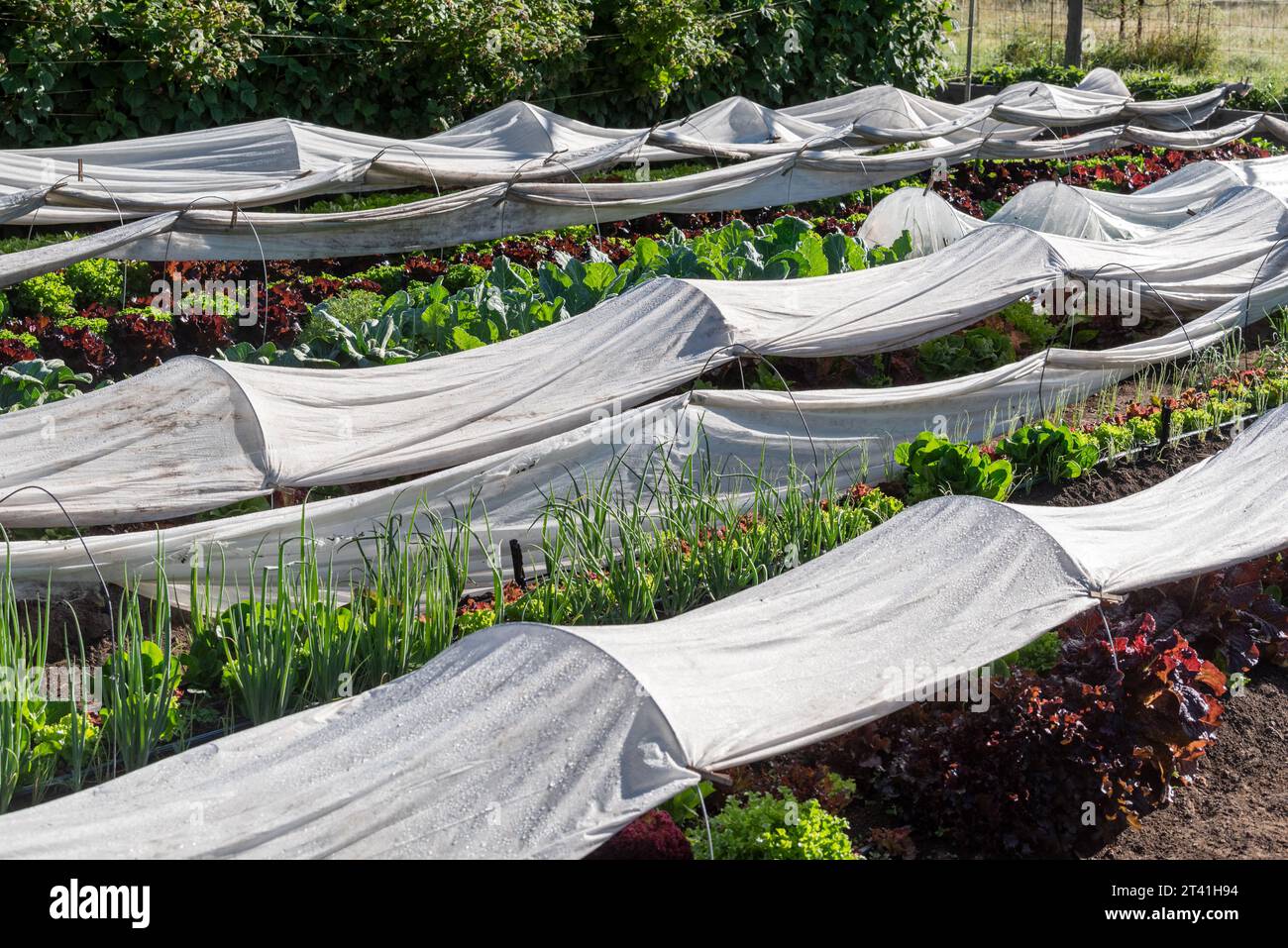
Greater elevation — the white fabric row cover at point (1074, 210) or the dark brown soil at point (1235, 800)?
the white fabric row cover at point (1074, 210)

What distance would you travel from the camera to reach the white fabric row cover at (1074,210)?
982cm

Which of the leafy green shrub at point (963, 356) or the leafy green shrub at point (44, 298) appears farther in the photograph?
the leafy green shrub at point (44, 298)

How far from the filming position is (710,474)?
18.4 feet

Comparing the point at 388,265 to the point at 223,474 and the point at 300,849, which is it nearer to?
the point at 223,474

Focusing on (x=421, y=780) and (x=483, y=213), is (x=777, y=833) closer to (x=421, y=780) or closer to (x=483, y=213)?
(x=421, y=780)

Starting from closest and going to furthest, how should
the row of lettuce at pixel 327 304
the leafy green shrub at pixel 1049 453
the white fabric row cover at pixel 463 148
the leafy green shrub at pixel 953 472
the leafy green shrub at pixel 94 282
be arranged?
the leafy green shrub at pixel 953 472 → the leafy green shrub at pixel 1049 453 → the row of lettuce at pixel 327 304 → the leafy green shrub at pixel 94 282 → the white fabric row cover at pixel 463 148

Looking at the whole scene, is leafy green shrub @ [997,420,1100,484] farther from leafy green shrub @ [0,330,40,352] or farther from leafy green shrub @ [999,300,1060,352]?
leafy green shrub @ [0,330,40,352]

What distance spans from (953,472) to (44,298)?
625cm

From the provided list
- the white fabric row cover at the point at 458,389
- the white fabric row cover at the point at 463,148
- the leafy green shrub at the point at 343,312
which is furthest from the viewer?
the white fabric row cover at the point at 463,148

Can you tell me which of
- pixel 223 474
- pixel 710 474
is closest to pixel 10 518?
pixel 223 474

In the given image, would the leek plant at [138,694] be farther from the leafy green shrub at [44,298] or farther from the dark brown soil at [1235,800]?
the leafy green shrub at [44,298]

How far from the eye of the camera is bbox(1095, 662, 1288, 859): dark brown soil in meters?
3.99

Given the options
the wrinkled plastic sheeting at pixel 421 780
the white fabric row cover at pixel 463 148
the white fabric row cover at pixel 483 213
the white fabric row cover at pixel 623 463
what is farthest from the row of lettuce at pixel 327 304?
the wrinkled plastic sheeting at pixel 421 780

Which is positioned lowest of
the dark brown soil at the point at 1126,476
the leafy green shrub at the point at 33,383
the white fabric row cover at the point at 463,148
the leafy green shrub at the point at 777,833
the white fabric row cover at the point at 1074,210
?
the leafy green shrub at the point at 777,833
